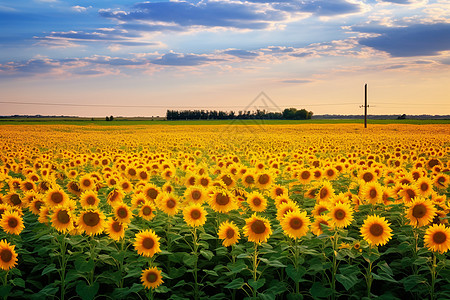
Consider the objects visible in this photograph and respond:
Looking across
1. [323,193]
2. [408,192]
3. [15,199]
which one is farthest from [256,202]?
[15,199]

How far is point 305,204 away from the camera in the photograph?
795cm

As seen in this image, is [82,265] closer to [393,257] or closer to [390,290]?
[390,290]

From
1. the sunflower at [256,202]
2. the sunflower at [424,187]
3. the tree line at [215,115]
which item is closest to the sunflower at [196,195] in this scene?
the sunflower at [256,202]

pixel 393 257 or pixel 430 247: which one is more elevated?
pixel 430 247

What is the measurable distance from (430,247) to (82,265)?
15.6ft

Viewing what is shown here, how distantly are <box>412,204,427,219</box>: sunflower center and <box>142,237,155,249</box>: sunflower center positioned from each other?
3.82 metres

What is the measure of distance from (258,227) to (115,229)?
6.77ft

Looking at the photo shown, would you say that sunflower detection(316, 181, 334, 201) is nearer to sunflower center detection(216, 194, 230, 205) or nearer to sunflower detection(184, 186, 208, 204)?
sunflower center detection(216, 194, 230, 205)

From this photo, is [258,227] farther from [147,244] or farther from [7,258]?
[7,258]

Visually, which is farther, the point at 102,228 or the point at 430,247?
the point at 102,228

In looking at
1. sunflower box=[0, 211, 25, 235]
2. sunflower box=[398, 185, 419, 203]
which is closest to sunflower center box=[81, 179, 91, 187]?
sunflower box=[0, 211, 25, 235]

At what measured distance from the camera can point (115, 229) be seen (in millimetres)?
5914

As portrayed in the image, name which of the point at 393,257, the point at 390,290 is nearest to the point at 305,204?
the point at 393,257

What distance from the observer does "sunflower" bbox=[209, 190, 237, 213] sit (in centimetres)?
680
